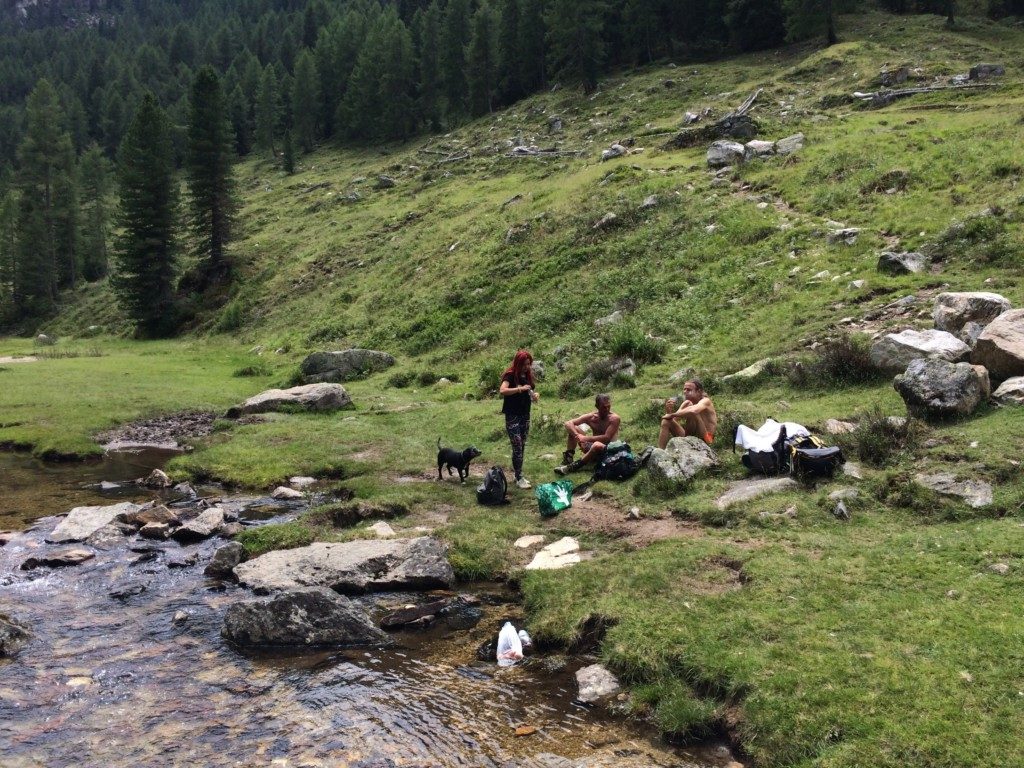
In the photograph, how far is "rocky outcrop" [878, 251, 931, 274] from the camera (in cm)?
2080

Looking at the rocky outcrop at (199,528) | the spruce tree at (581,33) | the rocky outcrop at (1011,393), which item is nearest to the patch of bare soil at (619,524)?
the rocky outcrop at (1011,393)

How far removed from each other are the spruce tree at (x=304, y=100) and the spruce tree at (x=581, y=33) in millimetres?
45676

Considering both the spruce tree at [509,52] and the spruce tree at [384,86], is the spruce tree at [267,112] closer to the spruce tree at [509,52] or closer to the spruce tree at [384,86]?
the spruce tree at [384,86]

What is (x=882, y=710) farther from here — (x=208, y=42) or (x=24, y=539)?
(x=208, y=42)

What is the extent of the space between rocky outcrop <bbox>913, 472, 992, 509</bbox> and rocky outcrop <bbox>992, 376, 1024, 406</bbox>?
3.11 m

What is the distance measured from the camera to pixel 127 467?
19469 millimetres

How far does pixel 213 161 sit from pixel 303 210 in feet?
46.6

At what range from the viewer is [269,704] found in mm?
7883

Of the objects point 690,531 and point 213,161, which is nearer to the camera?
point 690,531

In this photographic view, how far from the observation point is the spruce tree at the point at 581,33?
8050 centimetres

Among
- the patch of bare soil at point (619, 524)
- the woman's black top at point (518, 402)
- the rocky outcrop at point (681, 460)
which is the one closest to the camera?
the patch of bare soil at point (619, 524)

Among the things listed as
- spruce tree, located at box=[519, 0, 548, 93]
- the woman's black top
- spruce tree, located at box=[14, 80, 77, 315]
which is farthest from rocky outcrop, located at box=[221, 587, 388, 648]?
spruce tree, located at box=[519, 0, 548, 93]

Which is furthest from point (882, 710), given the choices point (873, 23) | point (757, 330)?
point (873, 23)

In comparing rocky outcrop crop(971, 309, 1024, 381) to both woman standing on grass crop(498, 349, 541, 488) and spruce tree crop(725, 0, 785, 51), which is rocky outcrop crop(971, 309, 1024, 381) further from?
spruce tree crop(725, 0, 785, 51)
